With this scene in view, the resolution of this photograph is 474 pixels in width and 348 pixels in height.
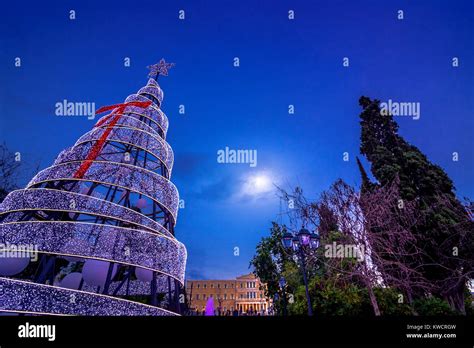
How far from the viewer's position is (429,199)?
18609mm

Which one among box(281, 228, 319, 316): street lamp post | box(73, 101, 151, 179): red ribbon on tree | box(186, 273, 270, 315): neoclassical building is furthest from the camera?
box(186, 273, 270, 315): neoclassical building

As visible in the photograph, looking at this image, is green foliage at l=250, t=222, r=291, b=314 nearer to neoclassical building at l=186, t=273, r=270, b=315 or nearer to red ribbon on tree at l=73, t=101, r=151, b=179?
red ribbon on tree at l=73, t=101, r=151, b=179

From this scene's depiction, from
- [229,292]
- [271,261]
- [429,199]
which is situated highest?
[429,199]

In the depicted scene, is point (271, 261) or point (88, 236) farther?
point (271, 261)

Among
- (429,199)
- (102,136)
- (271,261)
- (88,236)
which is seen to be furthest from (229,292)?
(88,236)

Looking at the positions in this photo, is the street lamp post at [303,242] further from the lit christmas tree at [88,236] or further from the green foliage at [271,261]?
the green foliage at [271,261]

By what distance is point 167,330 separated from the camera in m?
3.74

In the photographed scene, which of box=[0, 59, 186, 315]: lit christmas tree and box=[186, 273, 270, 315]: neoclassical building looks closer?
box=[0, 59, 186, 315]: lit christmas tree

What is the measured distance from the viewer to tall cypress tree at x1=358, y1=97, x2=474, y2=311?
1611 centimetres

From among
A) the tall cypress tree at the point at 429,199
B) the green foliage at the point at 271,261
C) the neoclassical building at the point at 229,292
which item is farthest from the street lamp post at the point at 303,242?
the neoclassical building at the point at 229,292

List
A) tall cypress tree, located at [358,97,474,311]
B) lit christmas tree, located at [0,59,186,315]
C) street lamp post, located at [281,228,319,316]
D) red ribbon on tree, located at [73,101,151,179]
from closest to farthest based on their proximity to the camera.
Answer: lit christmas tree, located at [0,59,186,315]
street lamp post, located at [281,228,319,316]
red ribbon on tree, located at [73,101,151,179]
tall cypress tree, located at [358,97,474,311]

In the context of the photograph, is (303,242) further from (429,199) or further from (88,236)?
(429,199)

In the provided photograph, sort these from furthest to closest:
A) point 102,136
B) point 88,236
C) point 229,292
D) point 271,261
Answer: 1. point 229,292
2. point 271,261
3. point 102,136
4. point 88,236

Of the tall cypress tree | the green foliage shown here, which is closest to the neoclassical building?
the green foliage
